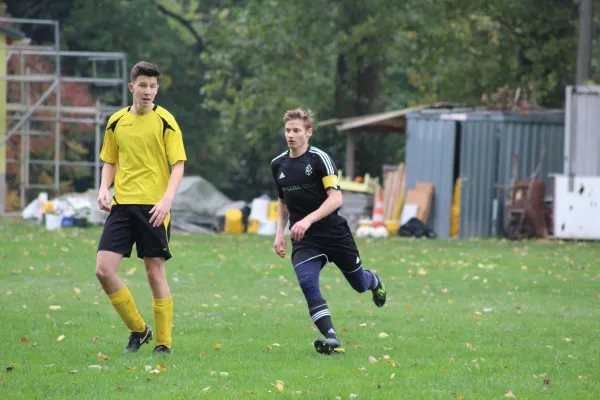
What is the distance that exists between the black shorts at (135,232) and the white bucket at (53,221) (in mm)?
18021

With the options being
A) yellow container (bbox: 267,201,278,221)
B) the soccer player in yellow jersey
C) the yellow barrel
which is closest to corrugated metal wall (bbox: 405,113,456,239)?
the yellow barrel

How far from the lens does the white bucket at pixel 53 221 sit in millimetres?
25938

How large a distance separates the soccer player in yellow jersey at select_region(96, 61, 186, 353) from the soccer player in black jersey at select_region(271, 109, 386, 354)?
2.82 feet

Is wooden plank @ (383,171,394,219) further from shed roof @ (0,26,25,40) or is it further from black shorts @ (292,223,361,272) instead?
black shorts @ (292,223,361,272)

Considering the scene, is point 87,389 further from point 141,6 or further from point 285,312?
point 141,6

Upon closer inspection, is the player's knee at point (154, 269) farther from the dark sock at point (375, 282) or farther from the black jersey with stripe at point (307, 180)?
the dark sock at point (375, 282)

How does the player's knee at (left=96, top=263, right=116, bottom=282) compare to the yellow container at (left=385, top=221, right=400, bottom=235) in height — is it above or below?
above

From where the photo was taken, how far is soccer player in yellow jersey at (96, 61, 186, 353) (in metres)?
8.25

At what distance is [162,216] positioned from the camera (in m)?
8.14

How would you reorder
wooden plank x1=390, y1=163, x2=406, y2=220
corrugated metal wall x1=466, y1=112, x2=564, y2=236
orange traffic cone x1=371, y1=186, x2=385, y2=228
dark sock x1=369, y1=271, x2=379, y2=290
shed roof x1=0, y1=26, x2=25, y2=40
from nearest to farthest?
dark sock x1=369, y1=271, x2=379, y2=290 < orange traffic cone x1=371, y1=186, x2=385, y2=228 < corrugated metal wall x1=466, y1=112, x2=564, y2=236 < wooden plank x1=390, y1=163, x2=406, y2=220 < shed roof x1=0, y1=26, x2=25, y2=40

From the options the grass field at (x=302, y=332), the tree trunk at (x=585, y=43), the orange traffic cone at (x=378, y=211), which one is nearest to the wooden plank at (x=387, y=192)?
the orange traffic cone at (x=378, y=211)

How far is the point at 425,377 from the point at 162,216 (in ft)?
6.97

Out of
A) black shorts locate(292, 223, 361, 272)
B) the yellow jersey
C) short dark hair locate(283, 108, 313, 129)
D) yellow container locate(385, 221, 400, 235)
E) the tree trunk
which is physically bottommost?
yellow container locate(385, 221, 400, 235)

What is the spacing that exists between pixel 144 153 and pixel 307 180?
1.24 m
